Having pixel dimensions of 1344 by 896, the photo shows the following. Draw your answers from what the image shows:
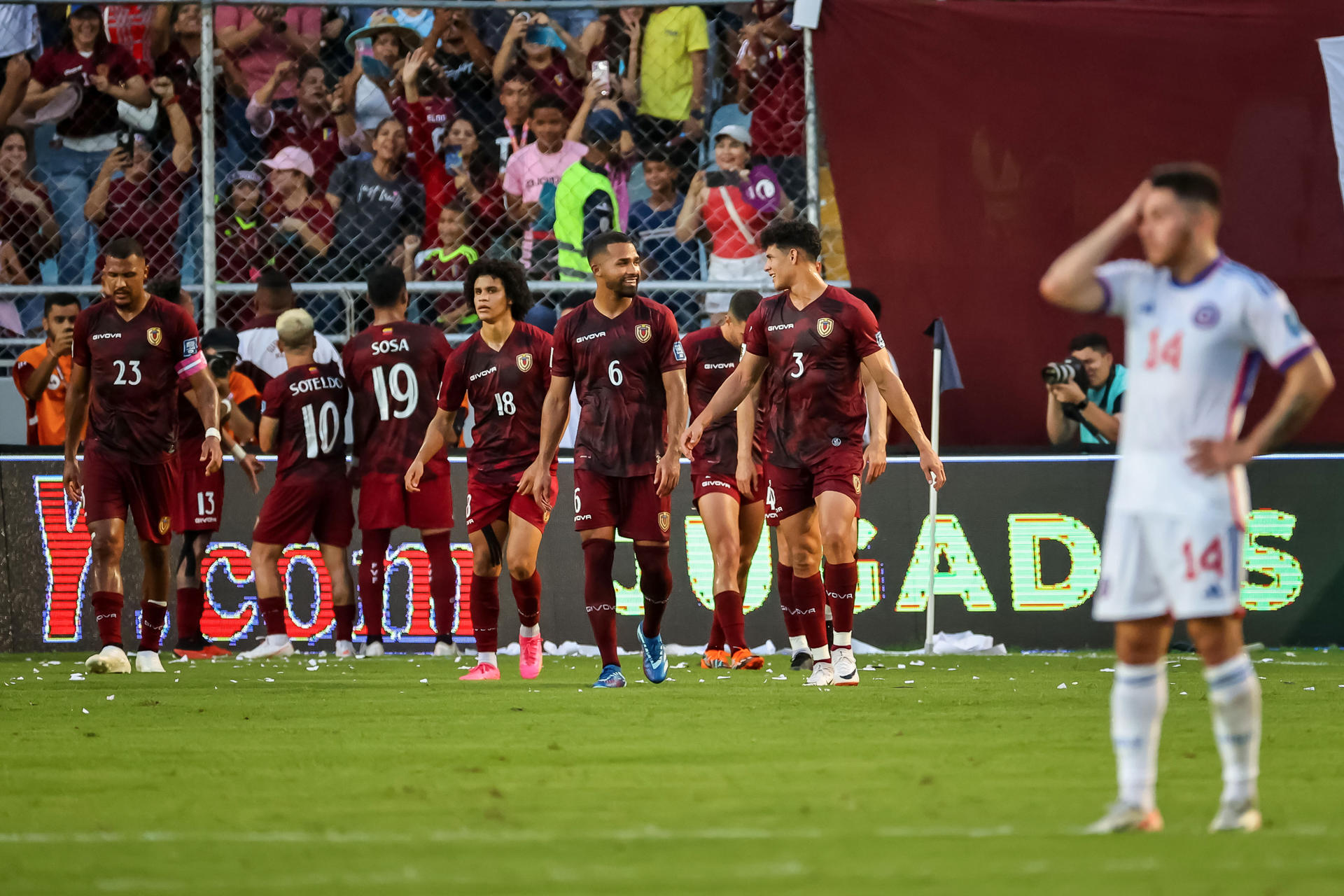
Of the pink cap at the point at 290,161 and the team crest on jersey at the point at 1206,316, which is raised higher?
the pink cap at the point at 290,161

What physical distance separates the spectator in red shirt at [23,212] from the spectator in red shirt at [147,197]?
1.11 feet

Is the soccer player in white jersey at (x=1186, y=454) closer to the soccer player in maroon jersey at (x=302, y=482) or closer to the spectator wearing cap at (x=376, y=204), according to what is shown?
the soccer player in maroon jersey at (x=302, y=482)

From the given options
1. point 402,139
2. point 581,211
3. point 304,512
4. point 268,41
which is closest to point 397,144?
point 402,139

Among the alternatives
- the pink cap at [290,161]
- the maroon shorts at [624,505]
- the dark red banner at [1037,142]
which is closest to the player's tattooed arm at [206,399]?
the maroon shorts at [624,505]

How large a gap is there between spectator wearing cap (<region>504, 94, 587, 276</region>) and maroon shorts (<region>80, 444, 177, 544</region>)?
391cm

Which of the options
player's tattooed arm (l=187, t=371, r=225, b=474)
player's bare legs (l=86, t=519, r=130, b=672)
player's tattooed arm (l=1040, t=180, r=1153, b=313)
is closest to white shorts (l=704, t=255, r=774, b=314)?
player's tattooed arm (l=187, t=371, r=225, b=474)

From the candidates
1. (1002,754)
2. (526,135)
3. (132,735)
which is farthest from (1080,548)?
(132,735)

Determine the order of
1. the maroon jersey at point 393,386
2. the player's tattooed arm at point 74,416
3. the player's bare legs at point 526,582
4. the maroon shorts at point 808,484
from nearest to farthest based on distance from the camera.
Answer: the maroon shorts at point 808,484 → the player's bare legs at point 526,582 → the player's tattooed arm at point 74,416 → the maroon jersey at point 393,386

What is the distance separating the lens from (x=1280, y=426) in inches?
194

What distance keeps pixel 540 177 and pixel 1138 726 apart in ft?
33.1

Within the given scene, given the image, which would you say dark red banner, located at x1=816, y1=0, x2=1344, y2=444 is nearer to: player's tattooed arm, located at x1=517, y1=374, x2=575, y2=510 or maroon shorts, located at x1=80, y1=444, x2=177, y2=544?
Result: player's tattooed arm, located at x1=517, y1=374, x2=575, y2=510

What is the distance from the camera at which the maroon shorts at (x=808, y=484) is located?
980 centimetres

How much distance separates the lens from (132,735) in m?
7.64

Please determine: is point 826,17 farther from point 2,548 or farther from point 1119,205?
point 2,548
